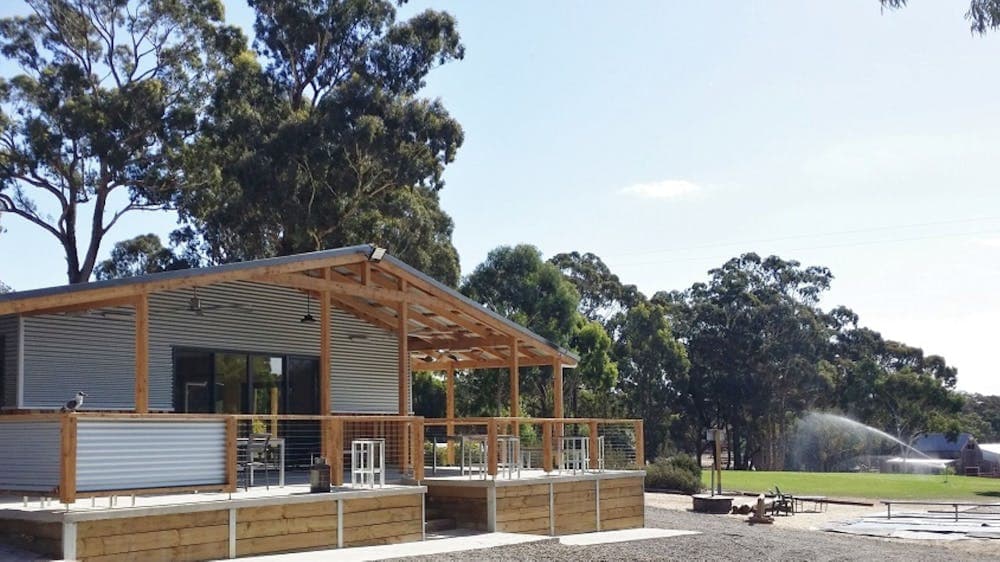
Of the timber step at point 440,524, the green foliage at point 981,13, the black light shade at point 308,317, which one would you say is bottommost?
the timber step at point 440,524

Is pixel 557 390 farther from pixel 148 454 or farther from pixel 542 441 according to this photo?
pixel 148 454

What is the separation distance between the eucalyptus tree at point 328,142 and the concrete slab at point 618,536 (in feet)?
56.5

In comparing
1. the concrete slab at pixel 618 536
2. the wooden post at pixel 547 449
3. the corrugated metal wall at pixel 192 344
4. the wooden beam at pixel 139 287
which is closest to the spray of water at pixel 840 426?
the corrugated metal wall at pixel 192 344

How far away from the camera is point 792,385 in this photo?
6159 cm

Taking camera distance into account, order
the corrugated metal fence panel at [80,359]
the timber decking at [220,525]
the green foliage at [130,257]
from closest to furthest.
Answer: the timber decking at [220,525] → the corrugated metal fence panel at [80,359] → the green foliage at [130,257]

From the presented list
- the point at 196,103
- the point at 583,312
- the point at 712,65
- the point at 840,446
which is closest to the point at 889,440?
the point at 840,446

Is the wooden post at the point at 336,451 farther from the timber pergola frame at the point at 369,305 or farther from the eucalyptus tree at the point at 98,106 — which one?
the eucalyptus tree at the point at 98,106

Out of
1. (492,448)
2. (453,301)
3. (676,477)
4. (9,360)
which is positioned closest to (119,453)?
(9,360)

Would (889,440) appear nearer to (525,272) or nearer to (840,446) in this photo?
(840,446)

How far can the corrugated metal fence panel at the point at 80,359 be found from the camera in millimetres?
15414

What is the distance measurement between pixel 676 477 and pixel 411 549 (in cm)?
2110

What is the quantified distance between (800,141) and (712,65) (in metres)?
3.37

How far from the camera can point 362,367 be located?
68.1ft

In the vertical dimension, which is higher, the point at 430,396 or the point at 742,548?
the point at 430,396
